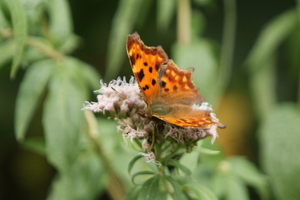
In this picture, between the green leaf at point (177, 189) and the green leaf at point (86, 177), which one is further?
the green leaf at point (86, 177)

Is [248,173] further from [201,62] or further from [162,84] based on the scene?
[162,84]

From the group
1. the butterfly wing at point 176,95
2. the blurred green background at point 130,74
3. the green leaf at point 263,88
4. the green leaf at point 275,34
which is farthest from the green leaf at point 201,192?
the blurred green background at point 130,74

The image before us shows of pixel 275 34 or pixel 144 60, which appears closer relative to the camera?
pixel 144 60

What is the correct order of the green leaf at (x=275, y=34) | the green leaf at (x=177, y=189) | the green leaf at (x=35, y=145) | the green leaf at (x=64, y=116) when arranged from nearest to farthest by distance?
the green leaf at (x=177, y=189) → the green leaf at (x=64, y=116) → the green leaf at (x=35, y=145) → the green leaf at (x=275, y=34)

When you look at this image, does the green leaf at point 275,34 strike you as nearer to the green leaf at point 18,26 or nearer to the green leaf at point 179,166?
the green leaf at point 179,166

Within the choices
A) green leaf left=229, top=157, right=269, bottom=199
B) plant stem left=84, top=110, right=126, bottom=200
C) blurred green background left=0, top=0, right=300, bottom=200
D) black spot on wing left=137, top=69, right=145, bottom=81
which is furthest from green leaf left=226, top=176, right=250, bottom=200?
blurred green background left=0, top=0, right=300, bottom=200

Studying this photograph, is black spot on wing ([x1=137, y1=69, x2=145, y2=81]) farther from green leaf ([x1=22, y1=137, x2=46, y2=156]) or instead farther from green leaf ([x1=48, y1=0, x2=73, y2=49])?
green leaf ([x1=22, y1=137, x2=46, y2=156])

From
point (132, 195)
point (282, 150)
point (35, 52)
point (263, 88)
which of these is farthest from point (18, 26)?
point (263, 88)

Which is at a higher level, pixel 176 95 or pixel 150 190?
pixel 176 95
